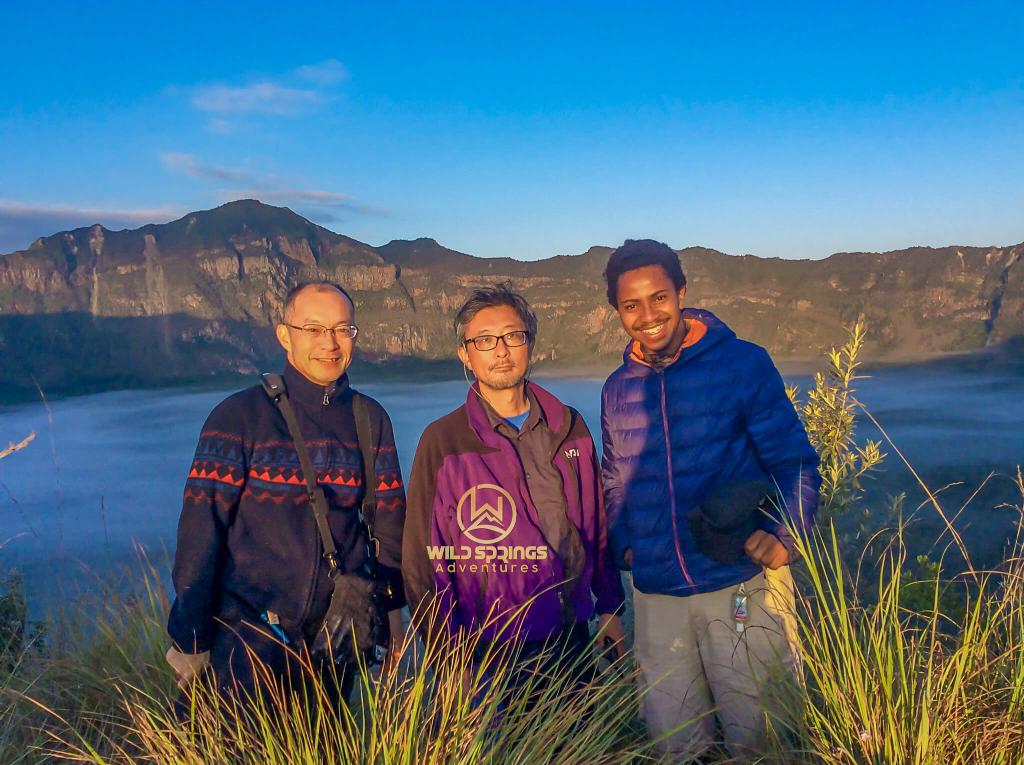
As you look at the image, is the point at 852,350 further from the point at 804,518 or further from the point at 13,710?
the point at 13,710

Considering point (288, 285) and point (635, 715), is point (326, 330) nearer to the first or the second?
point (635, 715)

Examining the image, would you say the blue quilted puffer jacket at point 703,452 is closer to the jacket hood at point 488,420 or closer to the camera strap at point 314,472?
the jacket hood at point 488,420

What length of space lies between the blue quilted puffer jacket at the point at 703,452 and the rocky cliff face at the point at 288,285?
11311 mm

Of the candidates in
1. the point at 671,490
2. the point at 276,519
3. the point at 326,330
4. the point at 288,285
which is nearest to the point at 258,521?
the point at 276,519

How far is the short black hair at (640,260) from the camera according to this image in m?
2.51

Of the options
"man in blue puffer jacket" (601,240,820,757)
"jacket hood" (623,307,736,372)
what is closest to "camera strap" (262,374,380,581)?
"man in blue puffer jacket" (601,240,820,757)

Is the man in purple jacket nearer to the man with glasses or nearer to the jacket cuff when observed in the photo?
the man with glasses

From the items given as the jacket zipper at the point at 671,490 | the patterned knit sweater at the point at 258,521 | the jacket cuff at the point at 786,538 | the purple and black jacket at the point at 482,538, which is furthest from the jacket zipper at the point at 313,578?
the jacket cuff at the point at 786,538

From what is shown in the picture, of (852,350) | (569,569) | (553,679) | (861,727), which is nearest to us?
(861,727)

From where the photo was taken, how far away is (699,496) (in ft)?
7.96

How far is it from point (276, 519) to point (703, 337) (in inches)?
65.1

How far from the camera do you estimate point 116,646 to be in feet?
11.1

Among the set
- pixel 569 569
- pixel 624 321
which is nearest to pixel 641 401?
pixel 624 321

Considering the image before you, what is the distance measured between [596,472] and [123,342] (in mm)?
66705
